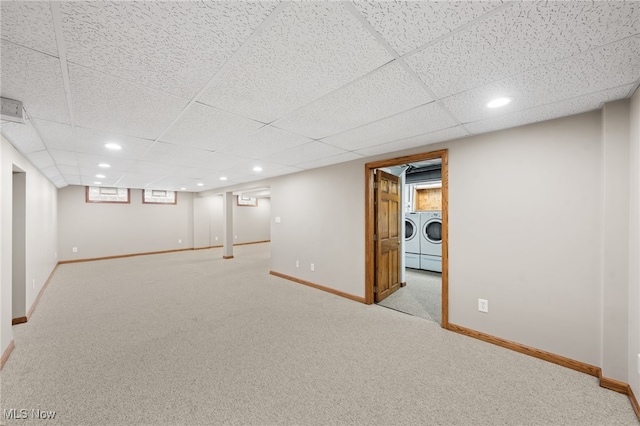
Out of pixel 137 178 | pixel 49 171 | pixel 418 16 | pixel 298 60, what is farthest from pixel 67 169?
pixel 418 16

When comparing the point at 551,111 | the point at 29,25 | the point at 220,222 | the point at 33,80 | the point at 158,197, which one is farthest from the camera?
the point at 220,222

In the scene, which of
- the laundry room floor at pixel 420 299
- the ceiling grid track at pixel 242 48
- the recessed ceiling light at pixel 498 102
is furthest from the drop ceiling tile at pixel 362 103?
the laundry room floor at pixel 420 299

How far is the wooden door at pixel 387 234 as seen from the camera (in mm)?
3729

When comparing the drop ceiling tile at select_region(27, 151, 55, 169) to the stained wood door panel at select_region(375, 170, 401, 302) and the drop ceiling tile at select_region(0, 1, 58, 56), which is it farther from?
the stained wood door panel at select_region(375, 170, 401, 302)

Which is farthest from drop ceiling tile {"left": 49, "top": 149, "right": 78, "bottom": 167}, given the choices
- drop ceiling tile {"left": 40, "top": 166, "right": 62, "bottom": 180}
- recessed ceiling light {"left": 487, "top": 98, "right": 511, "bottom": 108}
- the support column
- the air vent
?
recessed ceiling light {"left": 487, "top": 98, "right": 511, "bottom": 108}

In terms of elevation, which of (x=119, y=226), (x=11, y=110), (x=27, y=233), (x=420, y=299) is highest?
(x=11, y=110)

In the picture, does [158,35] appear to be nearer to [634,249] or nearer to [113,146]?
[113,146]

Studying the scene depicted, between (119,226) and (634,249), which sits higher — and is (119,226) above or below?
below

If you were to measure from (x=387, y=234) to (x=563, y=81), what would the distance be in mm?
2764

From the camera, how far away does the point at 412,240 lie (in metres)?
5.87

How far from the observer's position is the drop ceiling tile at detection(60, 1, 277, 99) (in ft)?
3.23

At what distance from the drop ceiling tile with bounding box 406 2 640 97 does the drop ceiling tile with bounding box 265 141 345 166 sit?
1.66 m

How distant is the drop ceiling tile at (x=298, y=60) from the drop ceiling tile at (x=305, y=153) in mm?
1146

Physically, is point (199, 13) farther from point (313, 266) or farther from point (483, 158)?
point (313, 266)
